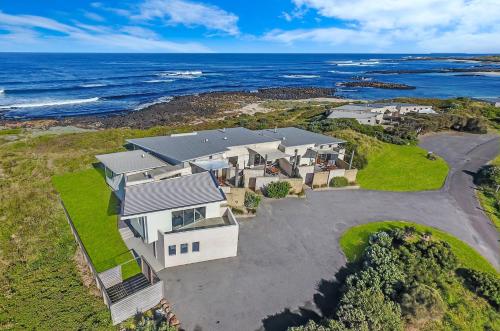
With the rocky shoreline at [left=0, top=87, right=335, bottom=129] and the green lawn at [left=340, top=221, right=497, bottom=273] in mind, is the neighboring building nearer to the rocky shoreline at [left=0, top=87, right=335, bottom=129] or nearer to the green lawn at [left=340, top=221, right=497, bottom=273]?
the rocky shoreline at [left=0, top=87, right=335, bottom=129]

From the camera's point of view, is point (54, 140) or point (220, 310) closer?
point (220, 310)

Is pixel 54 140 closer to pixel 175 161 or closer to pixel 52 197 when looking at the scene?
pixel 52 197

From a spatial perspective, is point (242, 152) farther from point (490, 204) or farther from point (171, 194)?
point (490, 204)

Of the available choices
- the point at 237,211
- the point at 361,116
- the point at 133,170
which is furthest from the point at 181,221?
the point at 361,116

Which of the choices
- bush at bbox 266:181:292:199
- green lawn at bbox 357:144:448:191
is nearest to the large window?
bush at bbox 266:181:292:199

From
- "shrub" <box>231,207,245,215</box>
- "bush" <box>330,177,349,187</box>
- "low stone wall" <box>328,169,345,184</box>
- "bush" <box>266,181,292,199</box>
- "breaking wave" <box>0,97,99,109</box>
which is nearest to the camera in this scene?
"shrub" <box>231,207,245,215</box>

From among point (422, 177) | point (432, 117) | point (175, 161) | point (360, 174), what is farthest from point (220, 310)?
point (432, 117)

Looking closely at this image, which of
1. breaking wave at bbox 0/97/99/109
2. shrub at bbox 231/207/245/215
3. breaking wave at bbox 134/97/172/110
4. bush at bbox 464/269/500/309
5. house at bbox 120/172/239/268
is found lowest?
breaking wave at bbox 134/97/172/110
